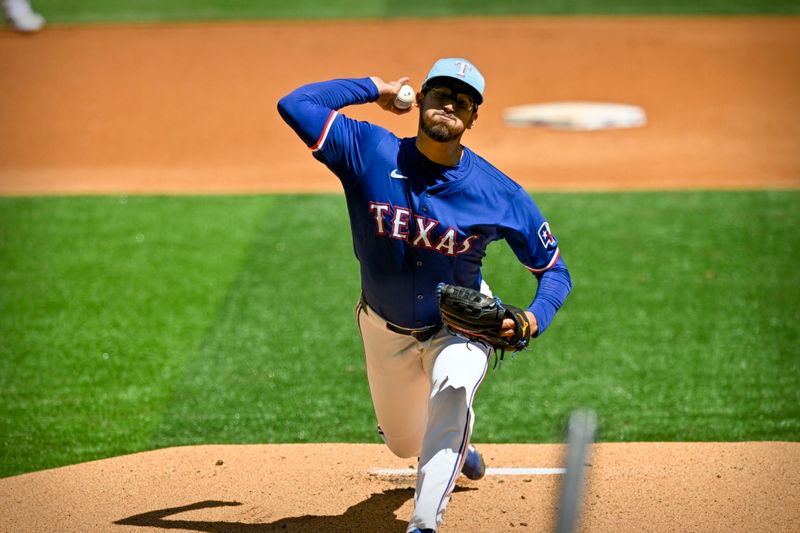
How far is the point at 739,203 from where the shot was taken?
10039 millimetres

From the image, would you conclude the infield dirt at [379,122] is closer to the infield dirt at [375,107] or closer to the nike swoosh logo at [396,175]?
the infield dirt at [375,107]

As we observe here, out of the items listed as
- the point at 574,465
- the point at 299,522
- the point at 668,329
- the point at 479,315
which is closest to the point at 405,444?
the point at 299,522

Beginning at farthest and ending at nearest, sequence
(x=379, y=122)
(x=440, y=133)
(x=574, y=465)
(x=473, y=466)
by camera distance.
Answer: (x=379, y=122) < (x=473, y=466) < (x=440, y=133) < (x=574, y=465)

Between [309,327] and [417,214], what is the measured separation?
137 inches

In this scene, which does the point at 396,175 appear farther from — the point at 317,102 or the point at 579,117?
the point at 579,117

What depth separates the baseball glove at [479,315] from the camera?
4.04m

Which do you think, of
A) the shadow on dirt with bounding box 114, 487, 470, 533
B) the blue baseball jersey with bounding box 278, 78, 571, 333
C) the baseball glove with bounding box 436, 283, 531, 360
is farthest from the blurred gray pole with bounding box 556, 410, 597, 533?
the shadow on dirt with bounding box 114, 487, 470, 533

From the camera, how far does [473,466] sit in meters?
5.05

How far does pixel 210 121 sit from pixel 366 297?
8.90m

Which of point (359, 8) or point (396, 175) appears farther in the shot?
point (359, 8)

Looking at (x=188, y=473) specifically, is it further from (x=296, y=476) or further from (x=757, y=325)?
(x=757, y=325)

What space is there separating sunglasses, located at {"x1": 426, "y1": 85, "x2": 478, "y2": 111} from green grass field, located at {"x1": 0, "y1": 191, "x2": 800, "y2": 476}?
2.48 m

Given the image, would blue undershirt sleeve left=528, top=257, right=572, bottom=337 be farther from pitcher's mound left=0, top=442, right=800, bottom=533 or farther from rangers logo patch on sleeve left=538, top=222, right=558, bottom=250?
pitcher's mound left=0, top=442, right=800, bottom=533

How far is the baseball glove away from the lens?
4043mm
